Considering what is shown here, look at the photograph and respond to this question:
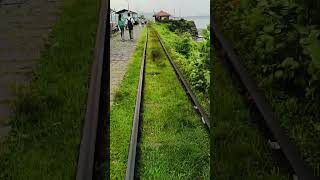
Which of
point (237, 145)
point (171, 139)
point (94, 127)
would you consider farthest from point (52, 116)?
point (237, 145)

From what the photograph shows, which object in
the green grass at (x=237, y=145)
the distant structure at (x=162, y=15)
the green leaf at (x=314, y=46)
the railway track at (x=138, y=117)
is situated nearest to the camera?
the green leaf at (x=314, y=46)

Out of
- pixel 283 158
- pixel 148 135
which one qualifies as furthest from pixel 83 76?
pixel 283 158

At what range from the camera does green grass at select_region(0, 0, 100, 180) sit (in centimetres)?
518

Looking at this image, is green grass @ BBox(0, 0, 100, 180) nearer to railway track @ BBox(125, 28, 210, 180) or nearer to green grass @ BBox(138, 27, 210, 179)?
railway track @ BBox(125, 28, 210, 180)

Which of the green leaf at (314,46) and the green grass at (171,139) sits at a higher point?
the green leaf at (314,46)

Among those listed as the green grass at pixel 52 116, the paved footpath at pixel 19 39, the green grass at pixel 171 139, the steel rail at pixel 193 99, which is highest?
the paved footpath at pixel 19 39

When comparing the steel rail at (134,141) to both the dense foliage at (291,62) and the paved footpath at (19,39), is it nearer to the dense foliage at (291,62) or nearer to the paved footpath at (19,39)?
the paved footpath at (19,39)

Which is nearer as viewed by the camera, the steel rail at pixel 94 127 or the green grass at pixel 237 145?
the steel rail at pixel 94 127

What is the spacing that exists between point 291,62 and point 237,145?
1.20 metres

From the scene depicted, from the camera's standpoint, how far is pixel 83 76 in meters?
7.71

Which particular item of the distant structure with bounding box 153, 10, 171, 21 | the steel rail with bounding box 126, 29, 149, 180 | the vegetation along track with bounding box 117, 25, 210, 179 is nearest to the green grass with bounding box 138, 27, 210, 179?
the vegetation along track with bounding box 117, 25, 210, 179

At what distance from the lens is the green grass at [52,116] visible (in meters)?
5.18

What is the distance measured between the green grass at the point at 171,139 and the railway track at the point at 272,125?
89cm

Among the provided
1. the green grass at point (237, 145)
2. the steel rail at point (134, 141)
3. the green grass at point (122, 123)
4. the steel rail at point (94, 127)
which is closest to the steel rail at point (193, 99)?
the green grass at point (237, 145)
